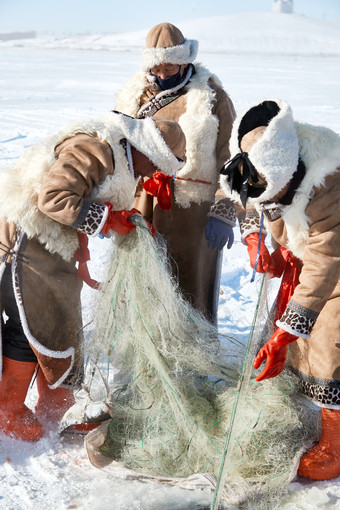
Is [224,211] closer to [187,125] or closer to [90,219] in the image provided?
[187,125]

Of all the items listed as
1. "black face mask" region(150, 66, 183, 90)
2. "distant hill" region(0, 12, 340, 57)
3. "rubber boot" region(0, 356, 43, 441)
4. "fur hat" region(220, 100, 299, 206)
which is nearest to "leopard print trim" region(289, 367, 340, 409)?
"fur hat" region(220, 100, 299, 206)

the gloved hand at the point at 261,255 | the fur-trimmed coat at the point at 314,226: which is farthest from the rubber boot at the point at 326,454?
the gloved hand at the point at 261,255

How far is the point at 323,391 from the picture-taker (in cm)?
262

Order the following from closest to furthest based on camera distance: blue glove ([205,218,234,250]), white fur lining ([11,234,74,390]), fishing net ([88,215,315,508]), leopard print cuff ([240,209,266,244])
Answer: fishing net ([88,215,315,508]), white fur lining ([11,234,74,390]), leopard print cuff ([240,209,266,244]), blue glove ([205,218,234,250])

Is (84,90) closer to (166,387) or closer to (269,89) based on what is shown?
(269,89)

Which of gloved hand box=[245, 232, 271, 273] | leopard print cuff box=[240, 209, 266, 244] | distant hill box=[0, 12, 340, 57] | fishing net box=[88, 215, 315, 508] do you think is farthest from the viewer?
distant hill box=[0, 12, 340, 57]

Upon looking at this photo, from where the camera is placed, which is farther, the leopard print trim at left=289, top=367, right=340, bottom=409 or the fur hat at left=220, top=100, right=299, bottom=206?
the leopard print trim at left=289, top=367, right=340, bottom=409

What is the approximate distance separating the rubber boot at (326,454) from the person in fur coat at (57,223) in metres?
1.28

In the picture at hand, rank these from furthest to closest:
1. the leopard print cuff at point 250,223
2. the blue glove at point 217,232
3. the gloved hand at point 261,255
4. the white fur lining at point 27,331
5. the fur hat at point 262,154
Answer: the blue glove at point 217,232 < the leopard print cuff at point 250,223 < the gloved hand at point 261,255 < the white fur lining at point 27,331 < the fur hat at point 262,154

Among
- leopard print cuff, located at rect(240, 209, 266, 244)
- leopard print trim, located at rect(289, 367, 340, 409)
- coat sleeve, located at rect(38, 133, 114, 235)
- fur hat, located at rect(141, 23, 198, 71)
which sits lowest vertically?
leopard print trim, located at rect(289, 367, 340, 409)

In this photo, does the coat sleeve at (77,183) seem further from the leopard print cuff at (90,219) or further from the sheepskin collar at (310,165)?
the sheepskin collar at (310,165)

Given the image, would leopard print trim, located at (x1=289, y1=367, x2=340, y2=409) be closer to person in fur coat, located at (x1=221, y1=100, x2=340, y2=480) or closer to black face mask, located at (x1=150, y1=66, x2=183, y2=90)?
person in fur coat, located at (x1=221, y1=100, x2=340, y2=480)

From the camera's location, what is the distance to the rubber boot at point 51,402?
301 cm

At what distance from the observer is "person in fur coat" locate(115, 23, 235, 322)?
3.15m
